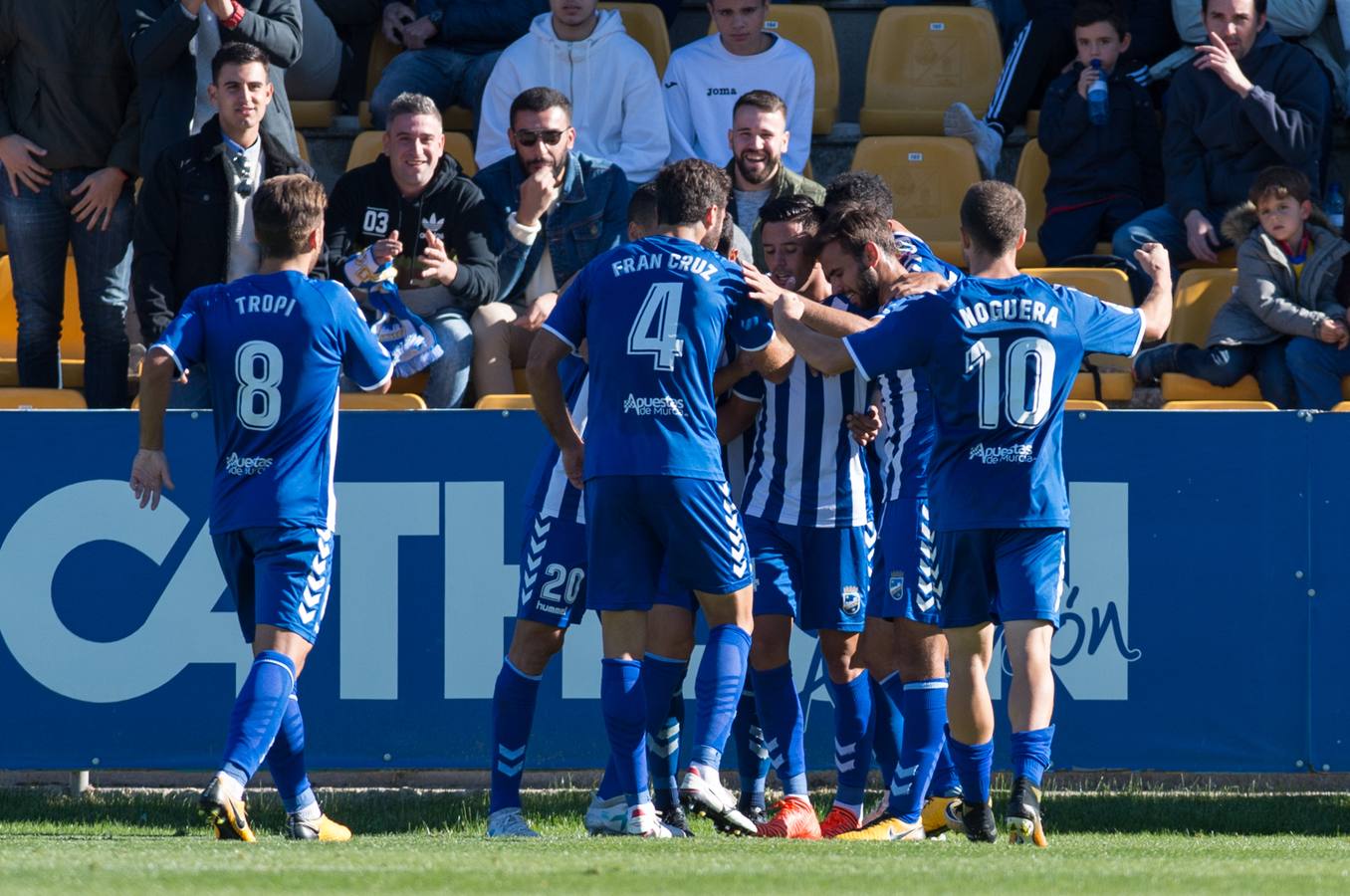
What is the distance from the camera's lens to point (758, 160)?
8438 mm

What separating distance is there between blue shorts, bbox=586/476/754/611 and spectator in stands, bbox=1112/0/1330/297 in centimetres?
450

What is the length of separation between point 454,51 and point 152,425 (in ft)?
16.8

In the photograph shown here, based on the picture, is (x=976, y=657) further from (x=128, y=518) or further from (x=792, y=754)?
(x=128, y=518)

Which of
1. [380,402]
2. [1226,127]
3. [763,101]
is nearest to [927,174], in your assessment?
[1226,127]

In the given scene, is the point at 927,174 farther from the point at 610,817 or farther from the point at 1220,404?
the point at 610,817

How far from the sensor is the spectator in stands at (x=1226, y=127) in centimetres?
978

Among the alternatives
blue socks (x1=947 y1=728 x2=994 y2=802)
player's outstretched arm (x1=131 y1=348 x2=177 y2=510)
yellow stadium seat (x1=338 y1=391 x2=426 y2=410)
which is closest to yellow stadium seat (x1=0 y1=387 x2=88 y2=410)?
yellow stadium seat (x1=338 y1=391 x2=426 y2=410)

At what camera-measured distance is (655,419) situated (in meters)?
5.95

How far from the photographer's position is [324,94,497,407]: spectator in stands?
8.54 meters

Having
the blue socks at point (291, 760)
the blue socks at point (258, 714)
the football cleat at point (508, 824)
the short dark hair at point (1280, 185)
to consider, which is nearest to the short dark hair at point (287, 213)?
the blue socks at point (258, 714)

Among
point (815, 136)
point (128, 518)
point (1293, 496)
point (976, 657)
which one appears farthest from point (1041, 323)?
point (815, 136)

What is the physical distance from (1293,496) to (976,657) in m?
2.45

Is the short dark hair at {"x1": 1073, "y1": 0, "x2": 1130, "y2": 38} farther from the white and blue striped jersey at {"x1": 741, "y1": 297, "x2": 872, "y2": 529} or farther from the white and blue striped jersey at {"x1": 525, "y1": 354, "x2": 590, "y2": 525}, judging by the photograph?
the white and blue striped jersey at {"x1": 525, "y1": 354, "x2": 590, "y2": 525}

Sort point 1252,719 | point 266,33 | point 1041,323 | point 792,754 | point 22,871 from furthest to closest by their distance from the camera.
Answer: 1. point 266,33
2. point 1252,719
3. point 792,754
4. point 1041,323
5. point 22,871
